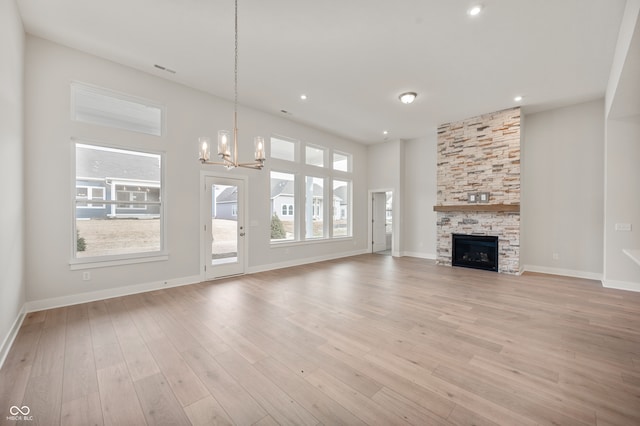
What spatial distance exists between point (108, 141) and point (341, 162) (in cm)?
590

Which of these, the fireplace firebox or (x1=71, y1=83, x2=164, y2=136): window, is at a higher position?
(x1=71, y1=83, x2=164, y2=136): window

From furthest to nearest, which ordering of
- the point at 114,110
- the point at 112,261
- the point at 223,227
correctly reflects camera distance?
the point at 223,227
the point at 114,110
the point at 112,261

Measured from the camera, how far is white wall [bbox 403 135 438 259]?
25.4 feet

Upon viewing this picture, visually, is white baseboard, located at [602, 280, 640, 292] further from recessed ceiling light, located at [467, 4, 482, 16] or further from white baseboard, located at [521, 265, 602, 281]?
recessed ceiling light, located at [467, 4, 482, 16]

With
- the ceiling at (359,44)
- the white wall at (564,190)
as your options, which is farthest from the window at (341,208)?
the white wall at (564,190)

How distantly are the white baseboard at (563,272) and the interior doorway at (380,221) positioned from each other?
3753mm

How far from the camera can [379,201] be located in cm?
924

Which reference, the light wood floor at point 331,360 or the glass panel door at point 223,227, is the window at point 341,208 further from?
the light wood floor at point 331,360

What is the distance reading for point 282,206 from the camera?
6711 mm

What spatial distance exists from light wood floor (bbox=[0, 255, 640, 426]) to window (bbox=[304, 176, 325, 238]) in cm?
331

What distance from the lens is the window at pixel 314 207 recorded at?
734 cm

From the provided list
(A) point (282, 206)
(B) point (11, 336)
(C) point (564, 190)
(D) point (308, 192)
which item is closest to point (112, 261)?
(B) point (11, 336)

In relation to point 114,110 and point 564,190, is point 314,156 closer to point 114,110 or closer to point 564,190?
point 114,110

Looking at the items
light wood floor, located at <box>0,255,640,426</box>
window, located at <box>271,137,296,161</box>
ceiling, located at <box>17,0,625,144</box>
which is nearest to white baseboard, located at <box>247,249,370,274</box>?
light wood floor, located at <box>0,255,640,426</box>
